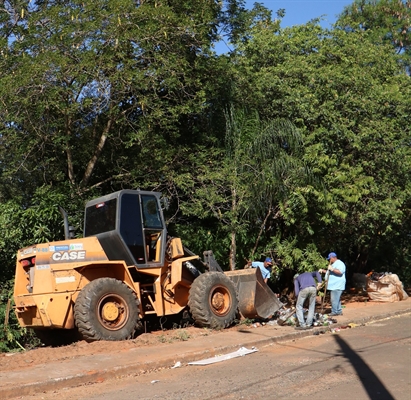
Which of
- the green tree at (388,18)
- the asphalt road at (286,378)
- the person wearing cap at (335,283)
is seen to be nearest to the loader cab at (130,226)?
the asphalt road at (286,378)

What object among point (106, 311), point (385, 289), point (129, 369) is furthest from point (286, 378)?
point (385, 289)

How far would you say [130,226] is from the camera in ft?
38.6

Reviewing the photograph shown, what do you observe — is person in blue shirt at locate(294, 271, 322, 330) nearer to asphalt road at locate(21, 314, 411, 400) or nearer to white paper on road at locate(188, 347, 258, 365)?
asphalt road at locate(21, 314, 411, 400)

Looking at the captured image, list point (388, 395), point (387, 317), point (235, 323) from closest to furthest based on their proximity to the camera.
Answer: point (388, 395) → point (235, 323) → point (387, 317)

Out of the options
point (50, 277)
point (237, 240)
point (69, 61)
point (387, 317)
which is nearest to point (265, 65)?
point (237, 240)

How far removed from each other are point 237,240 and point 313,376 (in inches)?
328

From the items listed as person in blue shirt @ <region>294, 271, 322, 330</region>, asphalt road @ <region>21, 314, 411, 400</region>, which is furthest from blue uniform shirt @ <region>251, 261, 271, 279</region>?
asphalt road @ <region>21, 314, 411, 400</region>

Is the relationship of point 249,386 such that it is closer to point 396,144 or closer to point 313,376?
point 313,376

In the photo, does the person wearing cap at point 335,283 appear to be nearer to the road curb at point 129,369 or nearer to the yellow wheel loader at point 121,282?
the yellow wheel loader at point 121,282

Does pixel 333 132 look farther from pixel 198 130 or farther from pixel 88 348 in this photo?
pixel 88 348

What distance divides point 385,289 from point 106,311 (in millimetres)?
10564

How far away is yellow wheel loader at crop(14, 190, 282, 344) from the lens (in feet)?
34.6

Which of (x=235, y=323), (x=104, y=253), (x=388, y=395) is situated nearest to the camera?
(x=388, y=395)

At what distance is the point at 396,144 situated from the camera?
17.0 meters
